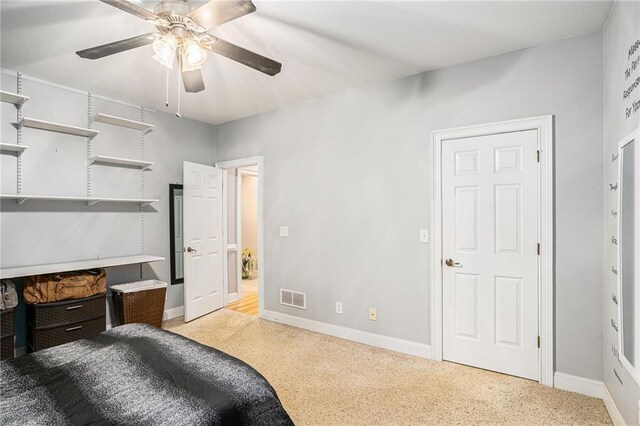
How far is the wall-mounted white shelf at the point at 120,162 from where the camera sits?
3.56 meters

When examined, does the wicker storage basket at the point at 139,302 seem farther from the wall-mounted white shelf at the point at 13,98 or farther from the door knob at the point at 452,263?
the door knob at the point at 452,263

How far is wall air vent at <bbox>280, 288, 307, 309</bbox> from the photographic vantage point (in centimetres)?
399

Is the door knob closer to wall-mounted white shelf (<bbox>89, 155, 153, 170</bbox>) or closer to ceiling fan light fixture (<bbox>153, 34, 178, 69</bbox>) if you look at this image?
ceiling fan light fixture (<bbox>153, 34, 178, 69</bbox>)

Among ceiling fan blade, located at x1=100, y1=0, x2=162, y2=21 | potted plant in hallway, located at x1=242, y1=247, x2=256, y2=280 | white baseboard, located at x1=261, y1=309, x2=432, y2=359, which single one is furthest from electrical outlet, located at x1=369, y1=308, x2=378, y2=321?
potted plant in hallway, located at x1=242, y1=247, x2=256, y2=280

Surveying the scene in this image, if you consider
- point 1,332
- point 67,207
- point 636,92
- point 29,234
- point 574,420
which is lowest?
point 574,420

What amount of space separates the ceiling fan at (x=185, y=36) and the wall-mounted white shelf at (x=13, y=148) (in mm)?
1546

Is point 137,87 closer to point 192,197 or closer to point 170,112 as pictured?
point 170,112

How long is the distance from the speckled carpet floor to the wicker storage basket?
72 cm

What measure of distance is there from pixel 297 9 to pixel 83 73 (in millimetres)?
2241

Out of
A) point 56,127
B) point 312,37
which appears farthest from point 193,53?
point 56,127

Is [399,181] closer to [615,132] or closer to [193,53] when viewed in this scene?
[615,132]

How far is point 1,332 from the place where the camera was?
2.70 meters

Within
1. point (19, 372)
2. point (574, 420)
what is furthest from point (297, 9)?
point (574, 420)

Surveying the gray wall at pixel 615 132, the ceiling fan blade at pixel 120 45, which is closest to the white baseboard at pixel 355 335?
the gray wall at pixel 615 132
